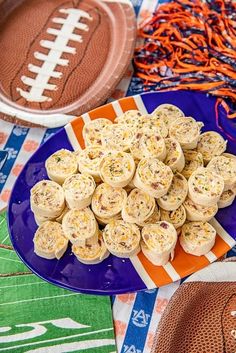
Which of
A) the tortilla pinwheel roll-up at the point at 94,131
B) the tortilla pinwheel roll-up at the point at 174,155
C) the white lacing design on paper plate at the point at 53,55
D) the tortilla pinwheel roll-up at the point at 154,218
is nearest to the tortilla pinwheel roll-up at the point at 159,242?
the tortilla pinwheel roll-up at the point at 154,218

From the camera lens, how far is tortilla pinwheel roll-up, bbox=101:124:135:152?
3.61 feet

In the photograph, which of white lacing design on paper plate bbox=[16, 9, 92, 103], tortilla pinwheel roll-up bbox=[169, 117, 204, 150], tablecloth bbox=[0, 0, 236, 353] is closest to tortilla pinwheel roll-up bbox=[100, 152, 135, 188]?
tortilla pinwheel roll-up bbox=[169, 117, 204, 150]

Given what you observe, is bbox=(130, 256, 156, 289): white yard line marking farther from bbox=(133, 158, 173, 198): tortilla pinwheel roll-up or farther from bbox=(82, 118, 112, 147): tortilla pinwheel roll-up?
bbox=(82, 118, 112, 147): tortilla pinwheel roll-up

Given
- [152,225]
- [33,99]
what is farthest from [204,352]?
[33,99]

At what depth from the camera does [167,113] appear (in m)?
1.19

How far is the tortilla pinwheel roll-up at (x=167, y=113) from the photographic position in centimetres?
117

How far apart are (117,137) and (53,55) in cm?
44

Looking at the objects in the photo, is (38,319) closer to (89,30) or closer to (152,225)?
(152,225)

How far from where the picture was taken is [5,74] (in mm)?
1400

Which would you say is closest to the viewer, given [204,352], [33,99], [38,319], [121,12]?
[204,352]

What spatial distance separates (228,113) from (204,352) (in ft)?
1.82

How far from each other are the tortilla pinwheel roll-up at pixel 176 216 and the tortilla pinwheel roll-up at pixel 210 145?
13 cm

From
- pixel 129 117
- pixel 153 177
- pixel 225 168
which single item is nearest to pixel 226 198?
pixel 225 168

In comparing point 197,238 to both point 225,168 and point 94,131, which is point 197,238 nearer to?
point 225,168
